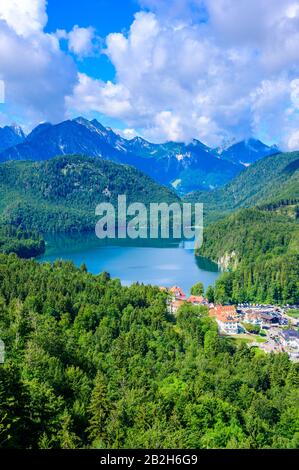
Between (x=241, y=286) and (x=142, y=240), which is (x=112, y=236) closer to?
(x=142, y=240)

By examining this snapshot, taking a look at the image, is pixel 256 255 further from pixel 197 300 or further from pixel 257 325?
pixel 257 325

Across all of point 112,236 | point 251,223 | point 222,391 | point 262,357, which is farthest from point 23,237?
point 222,391

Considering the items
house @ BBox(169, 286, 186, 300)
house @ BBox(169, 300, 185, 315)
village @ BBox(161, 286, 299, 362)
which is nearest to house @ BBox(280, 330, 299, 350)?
village @ BBox(161, 286, 299, 362)

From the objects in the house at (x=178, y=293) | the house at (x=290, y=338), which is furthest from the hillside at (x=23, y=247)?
the house at (x=290, y=338)

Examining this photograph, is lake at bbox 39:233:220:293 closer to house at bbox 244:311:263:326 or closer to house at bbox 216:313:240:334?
house at bbox 244:311:263:326

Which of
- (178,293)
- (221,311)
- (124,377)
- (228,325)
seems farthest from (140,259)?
(124,377)

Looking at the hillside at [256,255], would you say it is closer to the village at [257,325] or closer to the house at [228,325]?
the village at [257,325]

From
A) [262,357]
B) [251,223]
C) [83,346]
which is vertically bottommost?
[262,357]
